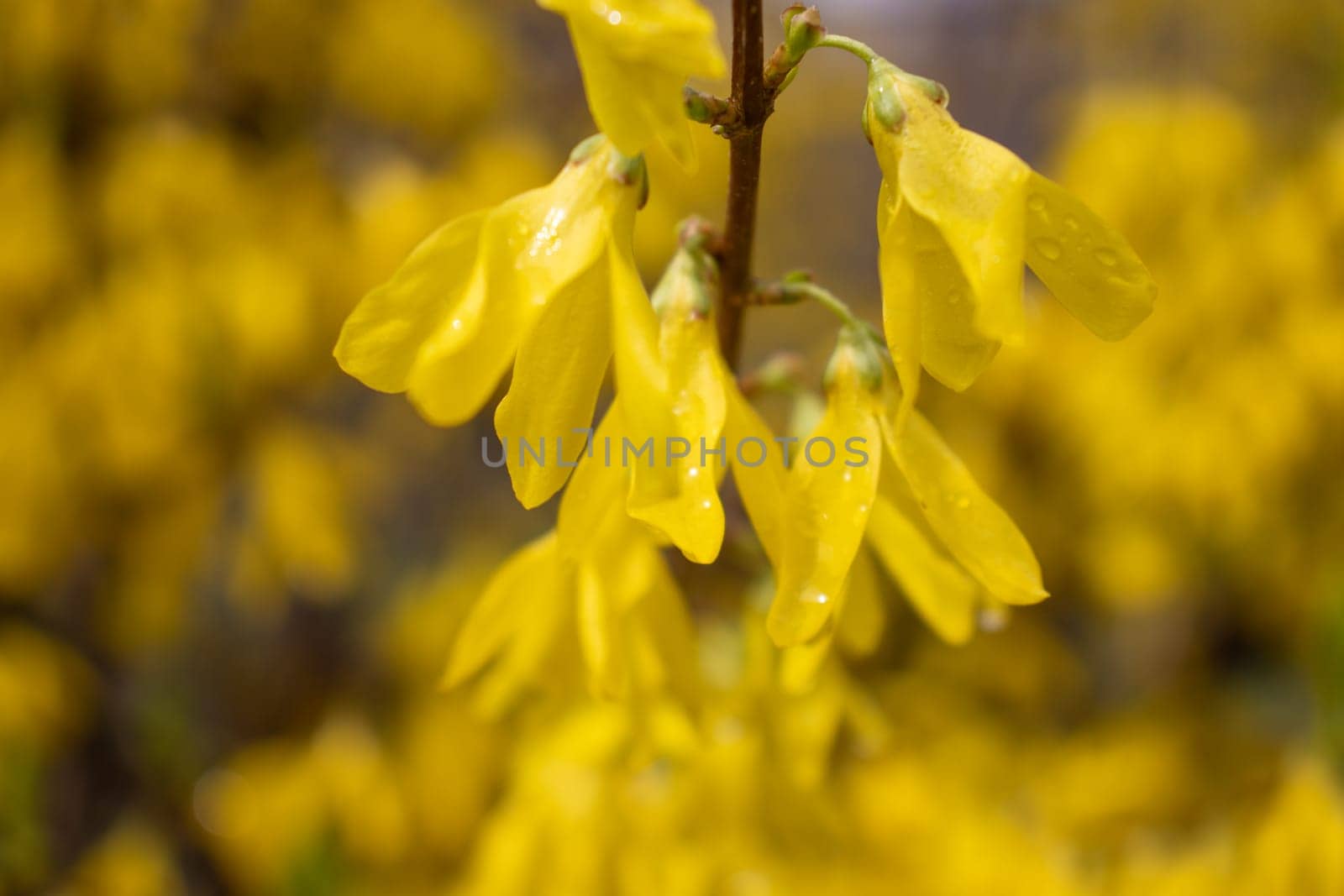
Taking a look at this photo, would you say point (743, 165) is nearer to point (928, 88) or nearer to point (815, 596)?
point (928, 88)

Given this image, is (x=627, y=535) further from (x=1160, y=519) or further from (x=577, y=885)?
(x=1160, y=519)

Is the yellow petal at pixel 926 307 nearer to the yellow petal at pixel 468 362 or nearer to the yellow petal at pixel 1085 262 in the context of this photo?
the yellow petal at pixel 1085 262

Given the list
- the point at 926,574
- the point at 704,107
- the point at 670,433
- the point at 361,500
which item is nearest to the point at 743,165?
the point at 704,107

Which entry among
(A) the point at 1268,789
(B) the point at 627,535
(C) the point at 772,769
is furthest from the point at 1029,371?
(B) the point at 627,535

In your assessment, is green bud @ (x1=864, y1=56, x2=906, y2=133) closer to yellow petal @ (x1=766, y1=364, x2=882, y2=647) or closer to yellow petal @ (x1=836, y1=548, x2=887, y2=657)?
yellow petal @ (x1=766, y1=364, x2=882, y2=647)

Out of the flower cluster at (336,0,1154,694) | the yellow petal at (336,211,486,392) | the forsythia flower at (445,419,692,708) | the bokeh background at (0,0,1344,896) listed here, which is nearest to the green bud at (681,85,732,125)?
the flower cluster at (336,0,1154,694)

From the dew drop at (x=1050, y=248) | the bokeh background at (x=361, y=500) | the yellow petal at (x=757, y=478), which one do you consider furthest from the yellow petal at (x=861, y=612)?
the bokeh background at (x=361, y=500)
